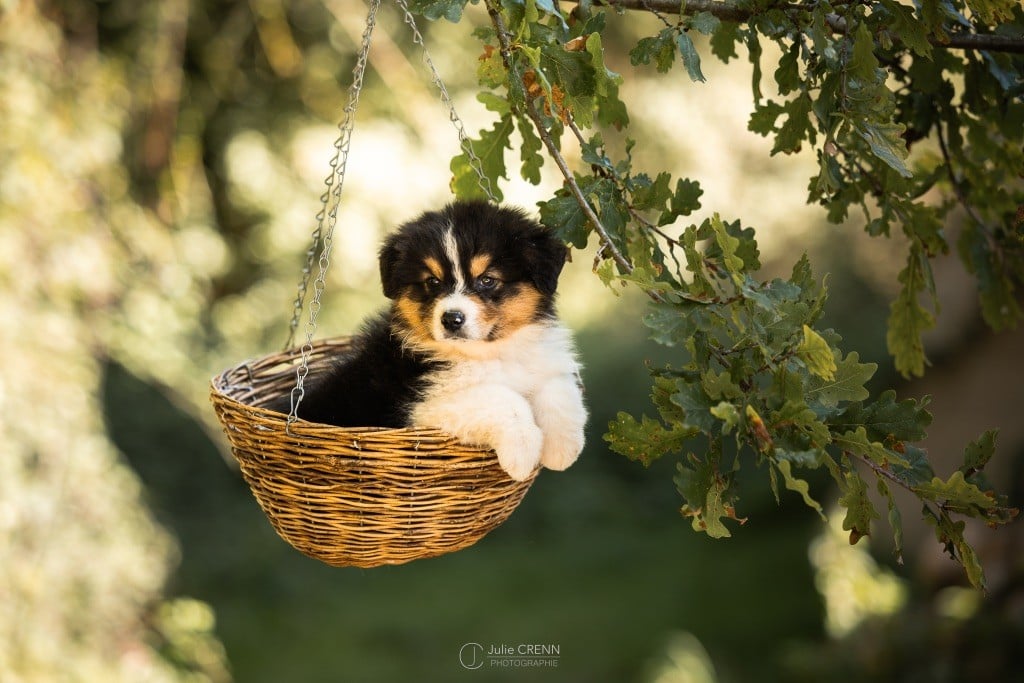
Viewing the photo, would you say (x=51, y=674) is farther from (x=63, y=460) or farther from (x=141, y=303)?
(x=141, y=303)

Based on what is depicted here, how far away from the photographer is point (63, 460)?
440 cm

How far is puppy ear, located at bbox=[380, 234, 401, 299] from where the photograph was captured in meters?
2.50

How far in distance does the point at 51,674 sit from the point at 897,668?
368 cm

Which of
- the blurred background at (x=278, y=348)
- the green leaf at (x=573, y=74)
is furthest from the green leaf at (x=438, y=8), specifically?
the blurred background at (x=278, y=348)

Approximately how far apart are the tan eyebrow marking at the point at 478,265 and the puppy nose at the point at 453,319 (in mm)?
117

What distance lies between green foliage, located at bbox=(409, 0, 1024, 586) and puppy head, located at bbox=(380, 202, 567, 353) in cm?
14

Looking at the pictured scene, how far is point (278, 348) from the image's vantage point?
5.84 m

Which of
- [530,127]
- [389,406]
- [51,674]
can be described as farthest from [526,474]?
[51,674]

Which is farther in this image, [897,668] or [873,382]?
[873,382]

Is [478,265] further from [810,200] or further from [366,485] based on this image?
[810,200]

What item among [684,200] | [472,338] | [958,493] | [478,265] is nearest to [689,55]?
[684,200]

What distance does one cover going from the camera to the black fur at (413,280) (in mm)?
2383

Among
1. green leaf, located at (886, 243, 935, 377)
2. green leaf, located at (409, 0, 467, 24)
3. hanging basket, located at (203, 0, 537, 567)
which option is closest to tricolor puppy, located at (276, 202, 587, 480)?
hanging basket, located at (203, 0, 537, 567)

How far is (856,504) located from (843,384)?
215mm
